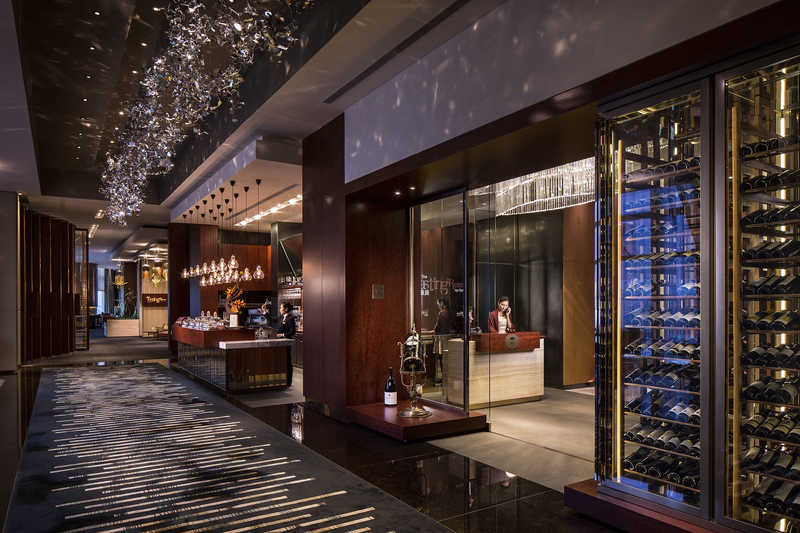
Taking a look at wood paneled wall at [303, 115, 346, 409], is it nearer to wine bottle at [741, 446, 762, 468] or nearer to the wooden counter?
the wooden counter

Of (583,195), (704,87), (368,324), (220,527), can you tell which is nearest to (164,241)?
(368,324)

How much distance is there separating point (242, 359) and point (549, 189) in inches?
209

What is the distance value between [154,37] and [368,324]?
4.11 m

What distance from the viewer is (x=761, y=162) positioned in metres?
2.93

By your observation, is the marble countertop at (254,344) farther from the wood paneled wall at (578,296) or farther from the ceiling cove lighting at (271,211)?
the wood paneled wall at (578,296)

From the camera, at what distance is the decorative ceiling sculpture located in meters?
4.93

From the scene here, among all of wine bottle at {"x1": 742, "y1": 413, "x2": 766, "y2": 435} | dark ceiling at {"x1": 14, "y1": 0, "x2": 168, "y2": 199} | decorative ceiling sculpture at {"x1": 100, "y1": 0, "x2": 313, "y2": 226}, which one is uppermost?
dark ceiling at {"x1": 14, "y1": 0, "x2": 168, "y2": 199}

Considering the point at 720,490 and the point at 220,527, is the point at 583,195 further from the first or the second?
the point at 220,527

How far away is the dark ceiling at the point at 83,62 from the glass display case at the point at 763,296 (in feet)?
16.8

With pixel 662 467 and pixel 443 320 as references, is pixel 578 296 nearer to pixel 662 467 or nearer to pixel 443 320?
pixel 443 320

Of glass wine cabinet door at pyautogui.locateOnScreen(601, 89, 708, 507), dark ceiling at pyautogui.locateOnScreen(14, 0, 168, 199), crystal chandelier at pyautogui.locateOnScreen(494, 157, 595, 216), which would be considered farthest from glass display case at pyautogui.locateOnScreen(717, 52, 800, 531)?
dark ceiling at pyautogui.locateOnScreen(14, 0, 168, 199)

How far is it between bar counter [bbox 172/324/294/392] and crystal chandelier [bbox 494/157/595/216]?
13.8ft

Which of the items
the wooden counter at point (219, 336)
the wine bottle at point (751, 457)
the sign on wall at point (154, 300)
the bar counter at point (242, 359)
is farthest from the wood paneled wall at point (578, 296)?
the sign on wall at point (154, 300)

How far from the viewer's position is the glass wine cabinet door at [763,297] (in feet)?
8.91
